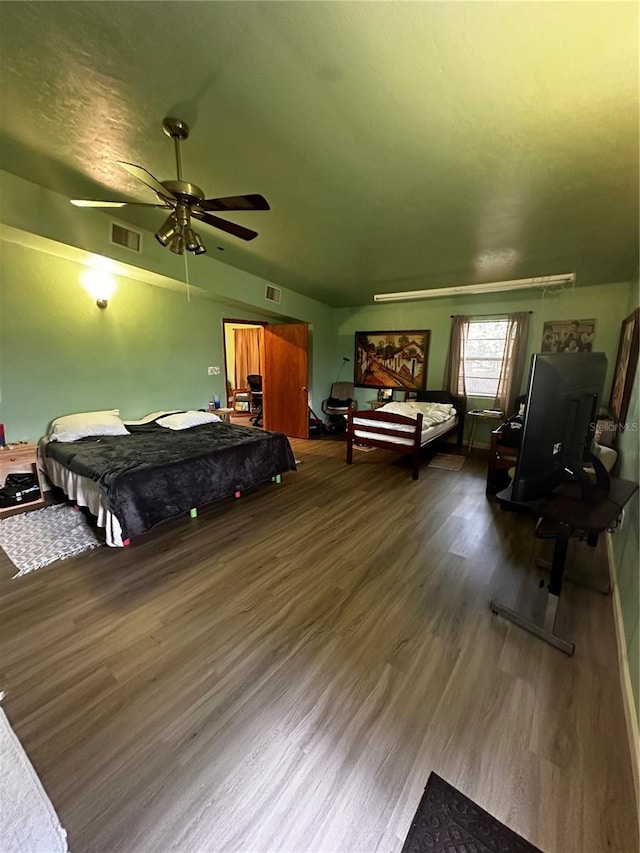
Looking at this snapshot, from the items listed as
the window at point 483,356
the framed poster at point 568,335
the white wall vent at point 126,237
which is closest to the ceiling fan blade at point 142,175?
the white wall vent at point 126,237

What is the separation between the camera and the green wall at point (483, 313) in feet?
14.5

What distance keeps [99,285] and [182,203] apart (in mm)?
2353

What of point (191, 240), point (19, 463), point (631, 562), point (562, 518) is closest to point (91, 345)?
point (19, 463)

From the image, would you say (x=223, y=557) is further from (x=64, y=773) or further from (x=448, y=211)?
(x=448, y=211)

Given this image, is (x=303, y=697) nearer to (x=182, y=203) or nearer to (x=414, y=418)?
(x=182, y=203)

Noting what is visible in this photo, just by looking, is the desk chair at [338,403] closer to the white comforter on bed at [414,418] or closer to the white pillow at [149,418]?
the white comforter on bed at [414,418]

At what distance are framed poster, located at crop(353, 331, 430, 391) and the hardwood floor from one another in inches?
160

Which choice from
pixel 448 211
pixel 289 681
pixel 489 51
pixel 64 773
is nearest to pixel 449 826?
pixel 289 681

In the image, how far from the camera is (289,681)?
1.47 metres

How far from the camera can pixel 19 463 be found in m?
2.98

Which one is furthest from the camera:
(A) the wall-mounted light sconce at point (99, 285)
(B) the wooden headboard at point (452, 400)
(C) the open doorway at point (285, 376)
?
(C) the open doorway at point (285, 376)

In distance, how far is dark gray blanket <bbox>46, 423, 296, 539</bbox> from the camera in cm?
243

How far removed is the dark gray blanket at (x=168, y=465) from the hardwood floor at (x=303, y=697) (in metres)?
0.34

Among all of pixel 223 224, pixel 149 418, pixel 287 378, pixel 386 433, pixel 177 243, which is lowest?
pixel 386 433
